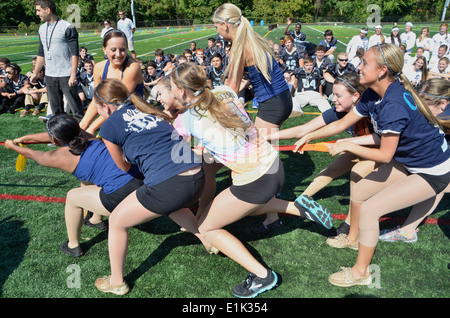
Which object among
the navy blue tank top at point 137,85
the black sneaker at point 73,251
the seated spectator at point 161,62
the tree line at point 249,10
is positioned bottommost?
the black sneaker at point 73,251

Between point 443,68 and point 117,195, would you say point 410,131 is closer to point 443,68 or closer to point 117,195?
point 117,195

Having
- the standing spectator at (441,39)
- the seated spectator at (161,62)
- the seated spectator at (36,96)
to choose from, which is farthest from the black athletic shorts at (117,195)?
the standing spectator at (441,39)

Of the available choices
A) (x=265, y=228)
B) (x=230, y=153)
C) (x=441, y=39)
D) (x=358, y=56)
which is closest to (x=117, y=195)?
(x=230, y=153)

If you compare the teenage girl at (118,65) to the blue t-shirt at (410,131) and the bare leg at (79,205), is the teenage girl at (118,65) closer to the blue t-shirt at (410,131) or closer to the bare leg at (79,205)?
the bare leg at (79,205)

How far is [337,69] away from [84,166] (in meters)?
7.91

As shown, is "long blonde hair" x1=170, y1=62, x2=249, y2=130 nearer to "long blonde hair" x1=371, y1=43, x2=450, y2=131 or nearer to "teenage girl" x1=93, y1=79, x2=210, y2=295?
"teenage girl" x1=93, y1=79, x2=210, y2=295

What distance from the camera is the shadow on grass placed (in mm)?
3217

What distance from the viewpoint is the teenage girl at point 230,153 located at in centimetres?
255

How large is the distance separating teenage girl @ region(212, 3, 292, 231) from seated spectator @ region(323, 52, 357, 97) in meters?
5.92

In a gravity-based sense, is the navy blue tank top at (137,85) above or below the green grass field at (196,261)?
above

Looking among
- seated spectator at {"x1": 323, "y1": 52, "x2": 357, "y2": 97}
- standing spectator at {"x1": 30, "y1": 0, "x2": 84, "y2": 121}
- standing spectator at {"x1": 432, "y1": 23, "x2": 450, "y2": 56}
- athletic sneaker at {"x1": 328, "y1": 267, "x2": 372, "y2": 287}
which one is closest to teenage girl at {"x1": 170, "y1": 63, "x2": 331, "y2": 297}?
athletic sneaker at {"x1": 328, "y1": 267, "x2": 372, "y2": 287}

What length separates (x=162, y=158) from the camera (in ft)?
8.51

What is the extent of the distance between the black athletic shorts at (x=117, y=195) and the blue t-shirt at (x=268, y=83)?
1.62 m

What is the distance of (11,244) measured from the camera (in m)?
3.58
